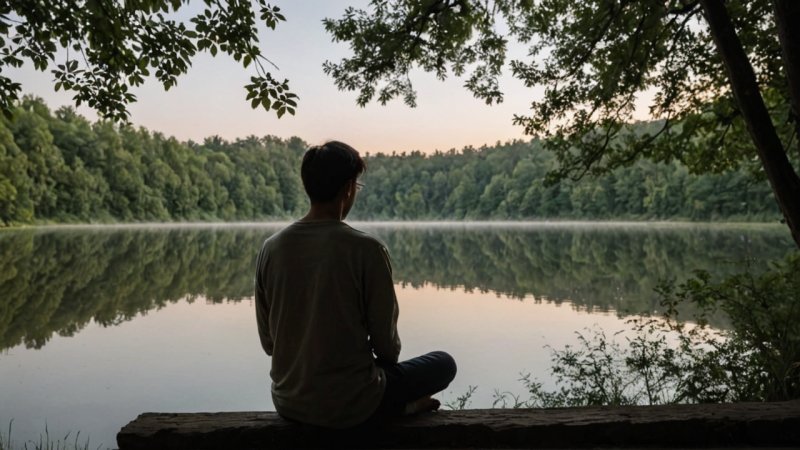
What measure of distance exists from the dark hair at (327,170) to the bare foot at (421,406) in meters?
0.93

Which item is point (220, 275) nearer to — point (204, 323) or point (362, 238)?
point (204, 323)

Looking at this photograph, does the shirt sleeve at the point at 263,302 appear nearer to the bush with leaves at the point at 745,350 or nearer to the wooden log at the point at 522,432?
the wooden log at the point at 522,432

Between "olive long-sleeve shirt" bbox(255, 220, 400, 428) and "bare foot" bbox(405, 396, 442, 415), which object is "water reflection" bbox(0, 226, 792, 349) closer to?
"bare foot" bbox(405, 396, 442, 415)

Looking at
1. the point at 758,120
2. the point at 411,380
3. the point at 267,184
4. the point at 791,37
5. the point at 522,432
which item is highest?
the point at 267,184

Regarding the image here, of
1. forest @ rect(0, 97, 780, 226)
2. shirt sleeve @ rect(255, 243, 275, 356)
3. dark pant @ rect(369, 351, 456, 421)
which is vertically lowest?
dark pant @ rect(369, 351, 456, 421)

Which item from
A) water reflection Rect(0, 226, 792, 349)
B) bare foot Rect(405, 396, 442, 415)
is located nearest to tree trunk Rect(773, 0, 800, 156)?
bare foot Rect(405, 396, 442, 415)

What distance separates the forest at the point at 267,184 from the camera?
46.8m

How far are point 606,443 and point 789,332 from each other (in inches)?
99.7

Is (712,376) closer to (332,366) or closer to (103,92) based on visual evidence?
(332,366)

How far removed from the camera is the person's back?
78.6 inches

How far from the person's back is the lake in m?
3.46

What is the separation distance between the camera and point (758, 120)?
320cm

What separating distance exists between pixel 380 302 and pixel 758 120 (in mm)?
2440

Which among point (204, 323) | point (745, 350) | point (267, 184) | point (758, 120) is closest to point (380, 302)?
point (758, 120)
